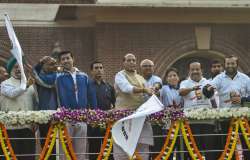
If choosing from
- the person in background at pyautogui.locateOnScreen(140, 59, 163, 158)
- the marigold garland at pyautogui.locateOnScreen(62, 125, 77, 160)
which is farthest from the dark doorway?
the marigold garland at pyautogui.locateOnScreen(62, 125, 77, 160)

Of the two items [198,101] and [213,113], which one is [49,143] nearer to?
[213,113]

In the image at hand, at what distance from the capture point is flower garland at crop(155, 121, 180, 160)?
1030 centimetres

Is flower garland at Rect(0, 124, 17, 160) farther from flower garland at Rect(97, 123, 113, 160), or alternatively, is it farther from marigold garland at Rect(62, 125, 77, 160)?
flower garland at Rect(97, 123, 113, 160)

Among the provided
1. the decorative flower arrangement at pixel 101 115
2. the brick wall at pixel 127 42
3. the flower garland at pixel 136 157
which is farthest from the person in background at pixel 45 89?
the brick wall at pixel 127 42

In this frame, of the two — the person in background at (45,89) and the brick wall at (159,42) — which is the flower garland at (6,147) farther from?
the brick wall at (159,42)

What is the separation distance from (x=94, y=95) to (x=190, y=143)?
170 centimetres

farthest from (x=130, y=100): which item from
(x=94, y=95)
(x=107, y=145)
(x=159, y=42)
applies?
(x=159, y=42)

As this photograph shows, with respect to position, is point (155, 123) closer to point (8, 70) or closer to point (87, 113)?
point (87, 113)

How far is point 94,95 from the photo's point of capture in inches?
433

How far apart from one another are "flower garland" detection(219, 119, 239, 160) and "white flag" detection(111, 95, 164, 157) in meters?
1.10

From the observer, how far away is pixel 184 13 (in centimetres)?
1773

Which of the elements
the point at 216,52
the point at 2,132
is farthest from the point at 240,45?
the point at 2,132

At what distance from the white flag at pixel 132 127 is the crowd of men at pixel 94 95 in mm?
191

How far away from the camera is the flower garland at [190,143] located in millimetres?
10320
